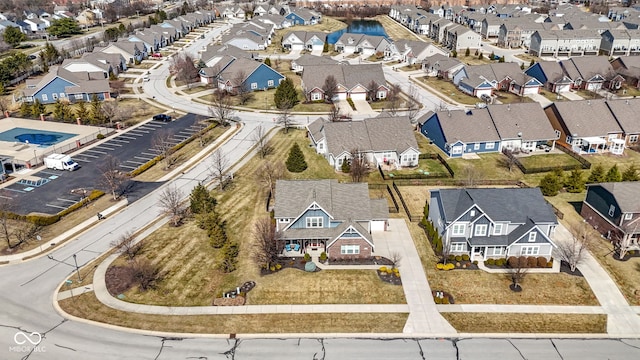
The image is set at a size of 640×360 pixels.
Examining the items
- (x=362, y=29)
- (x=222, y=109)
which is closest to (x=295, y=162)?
(x=222, y=109)

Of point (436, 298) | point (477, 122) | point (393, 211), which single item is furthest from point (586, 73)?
point (436, 298)

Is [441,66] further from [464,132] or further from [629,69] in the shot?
[464,132]

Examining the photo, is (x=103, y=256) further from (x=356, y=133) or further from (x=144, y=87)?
(x=144, y=87)

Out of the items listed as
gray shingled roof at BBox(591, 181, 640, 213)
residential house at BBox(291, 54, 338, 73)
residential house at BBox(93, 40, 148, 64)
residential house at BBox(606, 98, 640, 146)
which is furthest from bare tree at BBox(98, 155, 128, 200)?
residential house at BBox(606, 98, 640, 146)

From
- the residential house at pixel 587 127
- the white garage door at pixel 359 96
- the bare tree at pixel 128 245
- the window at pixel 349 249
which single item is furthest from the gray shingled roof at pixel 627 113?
the bare tree at pixel 128 245

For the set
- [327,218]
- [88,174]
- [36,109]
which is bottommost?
[88,174]

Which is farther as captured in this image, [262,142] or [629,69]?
[629,69]

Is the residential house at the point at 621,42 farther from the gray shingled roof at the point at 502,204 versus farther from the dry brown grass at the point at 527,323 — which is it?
the dry brown grass at the point at 527,323
